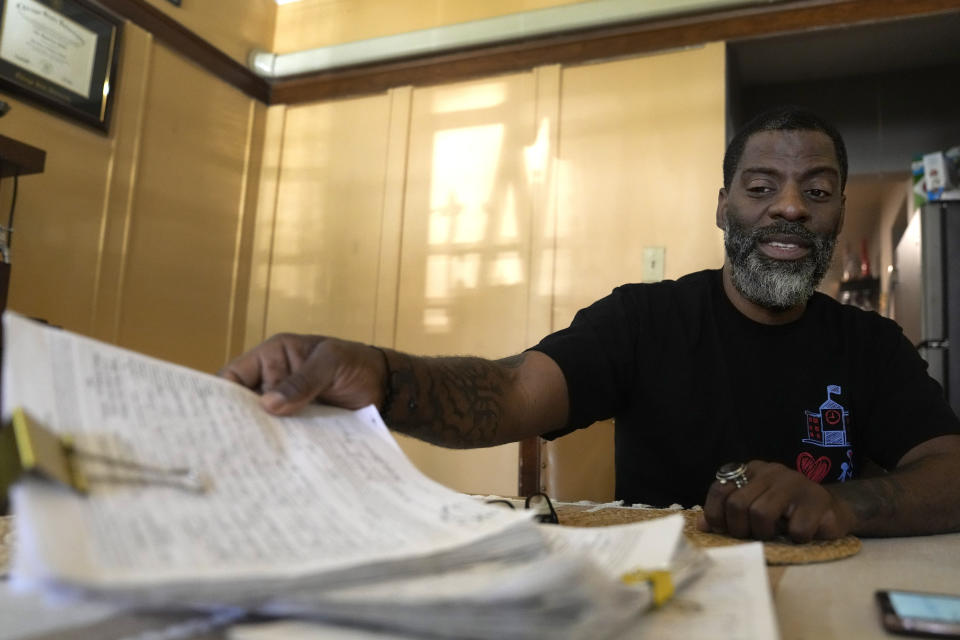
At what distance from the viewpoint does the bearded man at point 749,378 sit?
35.3 inches

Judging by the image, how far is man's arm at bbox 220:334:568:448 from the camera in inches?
24.1

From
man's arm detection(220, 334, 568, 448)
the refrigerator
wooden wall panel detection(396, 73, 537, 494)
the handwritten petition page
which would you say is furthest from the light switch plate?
the handwritten petition page

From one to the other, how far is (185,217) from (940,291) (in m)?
2.57

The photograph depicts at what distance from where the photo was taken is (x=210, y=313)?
9.04 ft

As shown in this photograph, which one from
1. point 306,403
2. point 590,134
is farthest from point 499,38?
point 306,403

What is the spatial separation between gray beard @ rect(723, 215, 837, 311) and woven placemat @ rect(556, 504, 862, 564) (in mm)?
483

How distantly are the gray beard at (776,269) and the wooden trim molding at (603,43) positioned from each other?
4.68ft

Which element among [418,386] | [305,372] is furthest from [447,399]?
[305,372]

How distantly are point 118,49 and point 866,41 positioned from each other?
251 cm

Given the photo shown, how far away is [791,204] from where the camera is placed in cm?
128

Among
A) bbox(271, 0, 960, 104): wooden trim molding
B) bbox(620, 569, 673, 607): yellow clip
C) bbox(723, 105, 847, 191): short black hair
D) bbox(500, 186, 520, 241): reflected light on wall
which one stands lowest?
bbox(620, 569, 673, 607): yellow clip

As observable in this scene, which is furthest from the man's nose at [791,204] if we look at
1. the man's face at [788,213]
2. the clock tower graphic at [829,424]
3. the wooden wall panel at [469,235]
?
the wooden wall panel at [469,235]

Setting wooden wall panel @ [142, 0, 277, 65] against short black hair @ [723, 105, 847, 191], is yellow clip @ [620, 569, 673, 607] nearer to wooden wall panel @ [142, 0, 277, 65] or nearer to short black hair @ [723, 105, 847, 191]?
short black hair @ [723, 105, 847, 191]

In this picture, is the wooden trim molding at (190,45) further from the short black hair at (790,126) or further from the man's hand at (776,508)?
the man's hand at (776,508)
